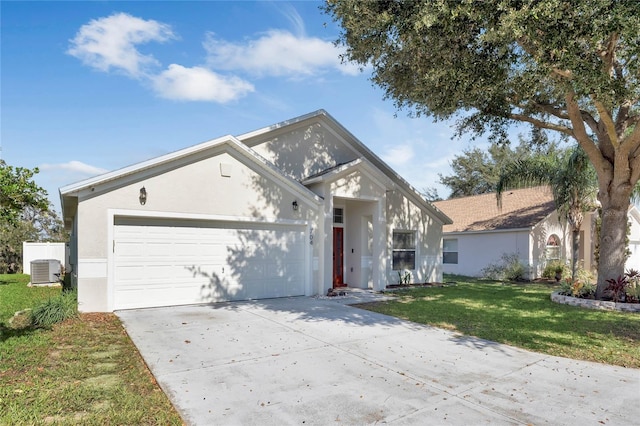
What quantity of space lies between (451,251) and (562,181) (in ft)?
26.1

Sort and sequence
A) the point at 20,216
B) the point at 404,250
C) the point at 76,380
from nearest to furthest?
the point at 76,380 < the point at 404,250 < the point at 20,216

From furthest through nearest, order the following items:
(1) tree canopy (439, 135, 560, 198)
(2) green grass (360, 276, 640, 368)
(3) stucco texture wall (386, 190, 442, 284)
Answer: (1) tree canopy (439, 135, 560, 198)
(3) stucco texture wall (386, 190, 442, 284)
(2) green grass (360, 276, 640, 368)

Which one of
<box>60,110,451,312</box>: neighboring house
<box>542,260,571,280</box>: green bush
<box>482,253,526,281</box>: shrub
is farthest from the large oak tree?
<box>542,260,571,280</box>: green bush

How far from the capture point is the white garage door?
9789 mm

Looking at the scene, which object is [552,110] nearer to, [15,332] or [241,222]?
[241,222]

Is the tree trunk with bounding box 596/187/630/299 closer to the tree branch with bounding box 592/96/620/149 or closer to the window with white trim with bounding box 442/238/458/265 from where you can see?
the tree branch with bounding box 592/96/620/149

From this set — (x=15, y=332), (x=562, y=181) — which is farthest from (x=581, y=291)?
(x=15, y=332)

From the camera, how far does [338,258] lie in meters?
14.8

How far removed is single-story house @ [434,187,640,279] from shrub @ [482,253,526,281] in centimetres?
20

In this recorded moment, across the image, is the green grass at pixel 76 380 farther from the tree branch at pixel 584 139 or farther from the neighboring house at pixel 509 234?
the neighboring house at pixel 509 234

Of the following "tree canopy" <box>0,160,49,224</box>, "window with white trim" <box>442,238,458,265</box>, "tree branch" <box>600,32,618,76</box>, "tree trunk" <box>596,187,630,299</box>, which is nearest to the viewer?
"tree branch" <box>600,32,618,76</box>

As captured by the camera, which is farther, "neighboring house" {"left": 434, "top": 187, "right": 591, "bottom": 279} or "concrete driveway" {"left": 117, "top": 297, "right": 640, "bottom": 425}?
"neighboring house" {"left": 434, "top": 187, "right": 591, "bottom": 279}

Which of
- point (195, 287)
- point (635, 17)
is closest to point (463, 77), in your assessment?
point (635, 17)

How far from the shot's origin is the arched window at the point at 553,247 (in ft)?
64.5
